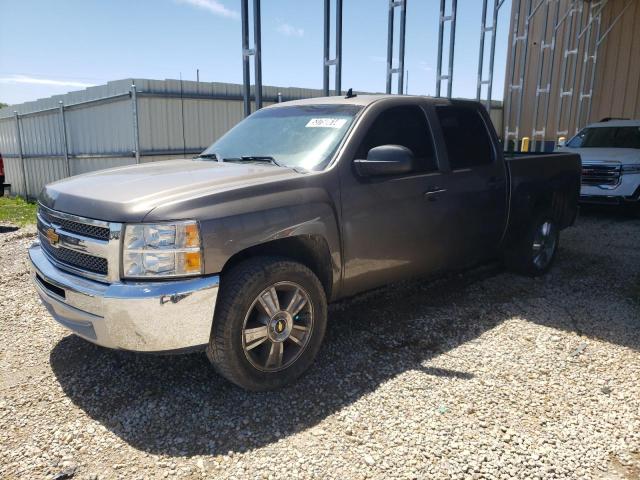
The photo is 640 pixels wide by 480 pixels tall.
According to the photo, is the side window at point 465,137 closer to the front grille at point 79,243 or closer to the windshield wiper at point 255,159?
the windshield wiper at point 255,159

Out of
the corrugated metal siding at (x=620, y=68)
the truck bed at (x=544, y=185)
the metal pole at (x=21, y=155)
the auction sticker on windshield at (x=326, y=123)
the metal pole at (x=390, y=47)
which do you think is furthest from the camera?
the corrugated metal siding at (x=620, y=68)

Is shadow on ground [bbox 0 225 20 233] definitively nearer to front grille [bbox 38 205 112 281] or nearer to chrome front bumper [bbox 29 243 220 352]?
front grille [bbox 38 205 112 281]

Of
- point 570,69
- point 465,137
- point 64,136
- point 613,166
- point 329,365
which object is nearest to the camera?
point 329,365

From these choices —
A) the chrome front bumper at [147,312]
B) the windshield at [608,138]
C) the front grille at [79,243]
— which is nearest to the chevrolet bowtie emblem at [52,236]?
the front grille at [79,243]

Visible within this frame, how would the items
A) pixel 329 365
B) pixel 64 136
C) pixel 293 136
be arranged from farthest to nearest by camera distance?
pixel 64 136, pixel 293 136, pixel 329 365

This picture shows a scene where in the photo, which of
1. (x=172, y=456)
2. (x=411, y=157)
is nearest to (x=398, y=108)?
(x=411, y=157)

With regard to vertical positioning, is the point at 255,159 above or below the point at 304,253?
above

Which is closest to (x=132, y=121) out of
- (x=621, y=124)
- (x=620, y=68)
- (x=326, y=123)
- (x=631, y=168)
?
(x=326, y=123)

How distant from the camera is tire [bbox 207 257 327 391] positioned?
9.66 ft

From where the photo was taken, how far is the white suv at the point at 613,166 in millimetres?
9445

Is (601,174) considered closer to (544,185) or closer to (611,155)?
(611,155)

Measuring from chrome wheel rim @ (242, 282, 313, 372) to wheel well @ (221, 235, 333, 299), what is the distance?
0.82 feet

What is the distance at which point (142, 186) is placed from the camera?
121 inches

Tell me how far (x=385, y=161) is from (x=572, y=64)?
17.4 meters
